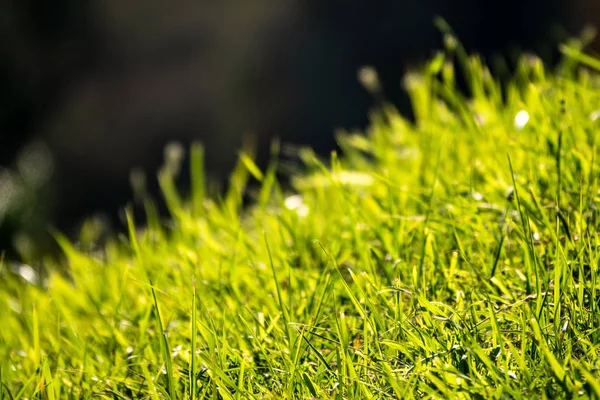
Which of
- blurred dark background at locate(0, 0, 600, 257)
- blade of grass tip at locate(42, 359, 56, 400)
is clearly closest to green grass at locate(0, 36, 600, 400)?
blade of grass tip at locate(42, 359, 56, 400)

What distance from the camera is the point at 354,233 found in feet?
5.14

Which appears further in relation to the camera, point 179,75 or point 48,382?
point 179,75

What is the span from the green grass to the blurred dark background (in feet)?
12.8

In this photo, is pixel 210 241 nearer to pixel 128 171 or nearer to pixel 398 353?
pixel 398 353

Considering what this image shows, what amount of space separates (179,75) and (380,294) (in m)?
5.43

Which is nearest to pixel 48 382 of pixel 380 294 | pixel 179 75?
pixel 380 294

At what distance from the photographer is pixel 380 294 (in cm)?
131

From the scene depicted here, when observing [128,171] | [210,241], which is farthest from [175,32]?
[210,241]

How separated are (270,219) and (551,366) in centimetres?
99

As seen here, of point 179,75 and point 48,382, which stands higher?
point 48,382

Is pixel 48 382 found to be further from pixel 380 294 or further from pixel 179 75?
pixel 179 75

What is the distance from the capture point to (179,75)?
6430mm

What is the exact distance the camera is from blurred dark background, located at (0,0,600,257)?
599 centimetres

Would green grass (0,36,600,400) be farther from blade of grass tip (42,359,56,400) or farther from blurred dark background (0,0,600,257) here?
blurred dark background (0,0,600,257)
